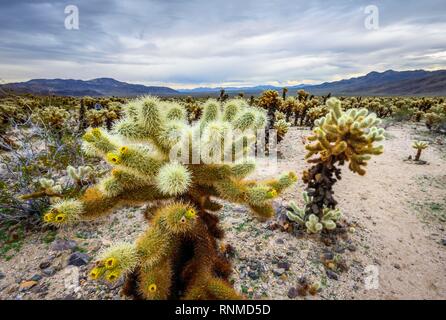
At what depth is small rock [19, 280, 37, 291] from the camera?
286 centimetres

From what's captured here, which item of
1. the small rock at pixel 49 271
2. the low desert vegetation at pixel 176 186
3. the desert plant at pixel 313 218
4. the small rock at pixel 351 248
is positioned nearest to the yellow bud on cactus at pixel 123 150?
the low desert vegetation at pixel 176 186

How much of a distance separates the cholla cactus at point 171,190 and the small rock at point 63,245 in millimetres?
1586

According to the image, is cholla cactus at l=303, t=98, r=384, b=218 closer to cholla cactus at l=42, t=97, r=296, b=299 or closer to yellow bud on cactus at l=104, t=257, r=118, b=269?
cholla cactus at l=42, t=97, r=296, b=299

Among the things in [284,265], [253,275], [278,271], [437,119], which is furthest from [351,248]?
[437,119]

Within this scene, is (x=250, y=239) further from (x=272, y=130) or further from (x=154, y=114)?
(x=272, y=130)

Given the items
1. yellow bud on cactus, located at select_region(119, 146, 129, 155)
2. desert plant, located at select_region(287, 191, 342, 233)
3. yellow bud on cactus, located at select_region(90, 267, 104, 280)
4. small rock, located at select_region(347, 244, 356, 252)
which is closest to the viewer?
yellow bud on cactus, located at select_region(90, 267, 104, 280)

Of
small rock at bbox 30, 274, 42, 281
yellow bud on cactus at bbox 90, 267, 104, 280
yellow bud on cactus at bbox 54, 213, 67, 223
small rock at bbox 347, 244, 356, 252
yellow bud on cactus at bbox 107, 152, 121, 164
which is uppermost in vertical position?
yellow bud on cactus at bbox 107, 152, 121, 164

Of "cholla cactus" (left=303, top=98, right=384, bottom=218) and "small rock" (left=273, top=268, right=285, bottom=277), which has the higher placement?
"cholla cactus" (left=303, top=98, right=384, bottom=218)

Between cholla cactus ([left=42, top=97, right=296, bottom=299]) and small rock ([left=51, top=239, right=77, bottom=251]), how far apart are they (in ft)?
5.20

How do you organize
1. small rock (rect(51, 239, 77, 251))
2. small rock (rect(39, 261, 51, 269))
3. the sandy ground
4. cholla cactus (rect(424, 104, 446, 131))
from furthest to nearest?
cholla cactus (rect(424, 104, 446, 131)) → small rock (rect(51, 239, 77, 251)) → small rock (rect(39, 261, 51, 269)) → the sandy ground

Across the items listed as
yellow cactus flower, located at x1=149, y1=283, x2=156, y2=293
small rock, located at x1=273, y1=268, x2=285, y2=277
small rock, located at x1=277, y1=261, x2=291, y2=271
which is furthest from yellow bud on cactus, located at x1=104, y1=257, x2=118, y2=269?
small rock, located at x1=277, y1=261, x2=291, y2=271

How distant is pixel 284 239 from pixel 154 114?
2.82m

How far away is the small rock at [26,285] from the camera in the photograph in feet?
9.40
